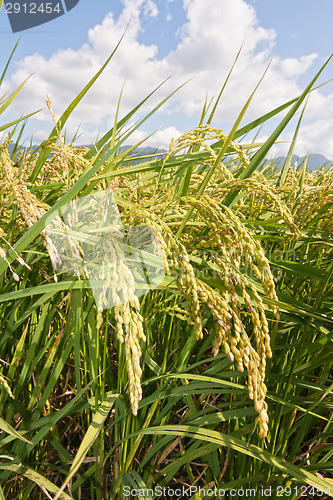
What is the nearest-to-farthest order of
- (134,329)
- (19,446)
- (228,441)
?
1. (134,329)
2. (228,441)
3. (19,446)

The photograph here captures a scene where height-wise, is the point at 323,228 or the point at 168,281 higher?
the point at 323,228

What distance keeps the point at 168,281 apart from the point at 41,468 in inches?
38.7

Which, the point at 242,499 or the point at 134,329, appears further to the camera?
the point at 242,499

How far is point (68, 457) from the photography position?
1203 mm

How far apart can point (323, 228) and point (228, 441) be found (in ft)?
2.84

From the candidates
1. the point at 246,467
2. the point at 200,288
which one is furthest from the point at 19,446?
the point at 200,288

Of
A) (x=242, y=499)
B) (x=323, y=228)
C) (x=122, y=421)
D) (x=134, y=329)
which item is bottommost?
(x=242, y=499)

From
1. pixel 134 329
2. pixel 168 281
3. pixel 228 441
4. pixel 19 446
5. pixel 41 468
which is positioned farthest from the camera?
pixel 41 468

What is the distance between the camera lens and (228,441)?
3.51 ft

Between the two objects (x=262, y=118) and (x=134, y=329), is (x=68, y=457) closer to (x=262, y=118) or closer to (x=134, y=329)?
(x=134, y=329)

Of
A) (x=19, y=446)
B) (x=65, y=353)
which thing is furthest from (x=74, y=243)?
(x=19, y=446)

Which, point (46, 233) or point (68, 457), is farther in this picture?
point (68, 457)

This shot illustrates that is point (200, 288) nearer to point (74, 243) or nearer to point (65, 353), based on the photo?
point (74, 243)

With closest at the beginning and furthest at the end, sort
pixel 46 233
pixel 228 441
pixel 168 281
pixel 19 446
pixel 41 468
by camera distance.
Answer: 1. pixel 46 233
2. pixel 168 281
3. pixel 228 441
4. pixel 19 446
5. pixel 41 468
